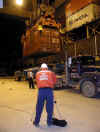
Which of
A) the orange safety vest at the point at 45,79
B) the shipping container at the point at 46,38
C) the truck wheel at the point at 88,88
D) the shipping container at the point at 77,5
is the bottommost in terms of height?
the truck wheel at the point at 88,88

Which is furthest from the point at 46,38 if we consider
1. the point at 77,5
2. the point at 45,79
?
the point at 45,79

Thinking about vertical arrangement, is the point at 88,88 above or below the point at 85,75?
below

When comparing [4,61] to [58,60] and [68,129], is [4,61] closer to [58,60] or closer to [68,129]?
[58,60]

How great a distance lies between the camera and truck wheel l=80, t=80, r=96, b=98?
7.15m

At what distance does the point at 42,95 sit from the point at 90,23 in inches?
401

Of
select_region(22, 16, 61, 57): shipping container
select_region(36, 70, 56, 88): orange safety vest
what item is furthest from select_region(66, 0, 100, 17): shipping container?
select_region(36, 70, 56, 88): orange safety vest

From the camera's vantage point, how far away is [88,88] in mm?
Result: 7379

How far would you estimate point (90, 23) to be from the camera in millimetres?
12070

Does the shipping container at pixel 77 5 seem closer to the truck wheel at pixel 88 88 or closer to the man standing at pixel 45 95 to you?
the truck wheel at pixel 88 88

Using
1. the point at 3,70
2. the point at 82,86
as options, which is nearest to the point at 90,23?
the point at 82,86

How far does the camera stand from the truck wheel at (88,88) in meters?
7.15

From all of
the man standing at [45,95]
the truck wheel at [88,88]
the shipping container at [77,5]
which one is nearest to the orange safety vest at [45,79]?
the man standing at [45,95]

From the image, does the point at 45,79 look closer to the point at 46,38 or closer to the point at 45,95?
the point at 45,95

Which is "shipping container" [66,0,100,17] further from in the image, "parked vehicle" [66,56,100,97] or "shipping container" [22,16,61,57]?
"parked vehicle" [66,56,100,97]
